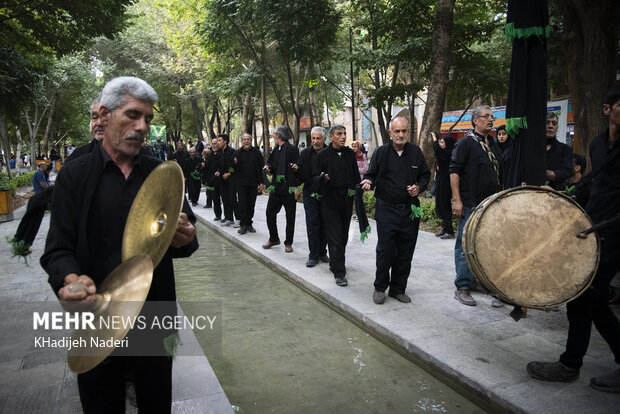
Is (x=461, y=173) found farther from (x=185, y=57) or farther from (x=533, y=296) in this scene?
(x=185, y=57)

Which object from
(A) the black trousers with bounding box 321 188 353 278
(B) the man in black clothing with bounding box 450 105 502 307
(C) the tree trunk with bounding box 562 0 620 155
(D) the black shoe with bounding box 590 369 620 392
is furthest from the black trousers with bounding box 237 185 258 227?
(D) the black shoe with bounding box 590 369 620 392

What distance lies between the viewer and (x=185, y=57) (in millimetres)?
24125

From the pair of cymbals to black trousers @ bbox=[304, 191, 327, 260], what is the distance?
4.81 meters

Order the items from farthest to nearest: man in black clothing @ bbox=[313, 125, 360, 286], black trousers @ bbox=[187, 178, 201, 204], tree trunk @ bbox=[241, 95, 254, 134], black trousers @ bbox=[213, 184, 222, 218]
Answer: tree trunk @ bbox=[241, 95, 254, 134] → black trousers @ bbox=[187, 178, 201, 204] → black trousers @ bbox=[213, 184, 222, 218] → man in black clothing @ bbox=[313, 125, 360, 286]

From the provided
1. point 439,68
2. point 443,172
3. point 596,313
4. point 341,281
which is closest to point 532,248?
point 596,313

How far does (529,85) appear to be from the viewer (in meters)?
3.54

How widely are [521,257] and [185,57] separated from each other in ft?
78.9

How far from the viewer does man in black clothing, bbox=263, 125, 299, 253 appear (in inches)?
311

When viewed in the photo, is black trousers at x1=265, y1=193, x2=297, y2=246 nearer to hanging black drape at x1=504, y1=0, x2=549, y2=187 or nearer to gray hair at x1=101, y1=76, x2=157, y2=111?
hanging black drape at x1=504, y1=0, x2=549, y2=187

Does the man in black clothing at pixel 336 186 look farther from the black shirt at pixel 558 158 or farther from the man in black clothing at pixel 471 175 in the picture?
the black shirt at pixel 558 158

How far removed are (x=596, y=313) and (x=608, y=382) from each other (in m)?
0.46

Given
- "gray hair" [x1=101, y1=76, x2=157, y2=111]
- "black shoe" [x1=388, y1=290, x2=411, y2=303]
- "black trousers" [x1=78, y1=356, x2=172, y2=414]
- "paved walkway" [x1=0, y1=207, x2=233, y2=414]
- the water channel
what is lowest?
the water channel

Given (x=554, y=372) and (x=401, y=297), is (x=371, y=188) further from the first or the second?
(x=554, y=372)

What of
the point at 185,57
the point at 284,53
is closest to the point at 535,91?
the point at 284,53
